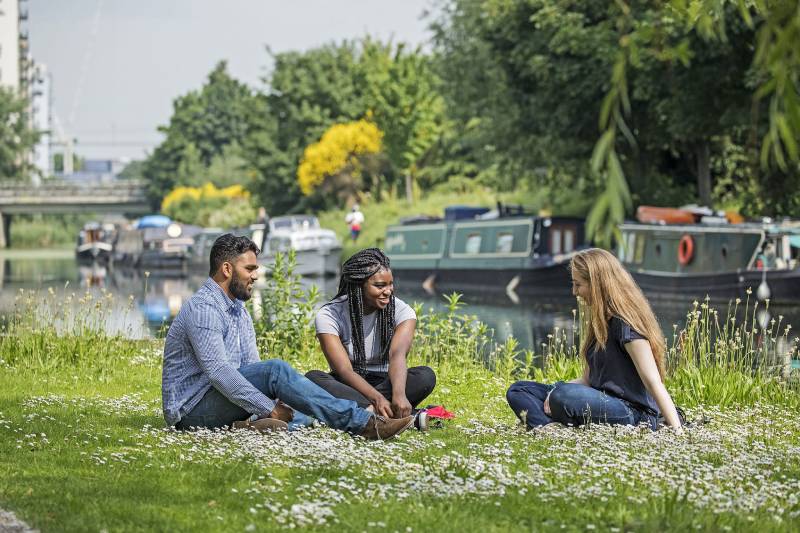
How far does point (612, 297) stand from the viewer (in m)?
7.18

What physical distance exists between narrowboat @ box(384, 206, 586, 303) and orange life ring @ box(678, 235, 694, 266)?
3.61m

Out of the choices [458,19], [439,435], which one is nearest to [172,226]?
[458,19]

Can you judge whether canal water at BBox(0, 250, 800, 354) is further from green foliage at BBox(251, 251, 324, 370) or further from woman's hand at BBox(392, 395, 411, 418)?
woman's hand at BBox(392, 395, 411, 418)

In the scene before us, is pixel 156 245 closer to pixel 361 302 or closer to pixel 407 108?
pixel 407 108

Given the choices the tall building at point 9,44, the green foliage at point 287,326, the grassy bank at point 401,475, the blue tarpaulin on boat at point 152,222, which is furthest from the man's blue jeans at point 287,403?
the tall building at point 9,44

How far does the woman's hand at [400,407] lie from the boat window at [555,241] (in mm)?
28689

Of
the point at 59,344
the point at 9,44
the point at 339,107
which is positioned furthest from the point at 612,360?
the point at 9,44

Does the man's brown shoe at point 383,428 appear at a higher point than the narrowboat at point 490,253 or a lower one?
higher

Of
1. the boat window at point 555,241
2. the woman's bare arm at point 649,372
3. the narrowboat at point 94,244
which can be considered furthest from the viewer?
the narrowboat at point 94,244

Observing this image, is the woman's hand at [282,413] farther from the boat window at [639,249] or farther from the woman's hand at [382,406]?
the boat window at [639,249]

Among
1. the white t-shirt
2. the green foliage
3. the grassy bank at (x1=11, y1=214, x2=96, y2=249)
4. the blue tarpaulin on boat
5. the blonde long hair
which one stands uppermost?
the blonde long hair

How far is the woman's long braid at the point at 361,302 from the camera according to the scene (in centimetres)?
775

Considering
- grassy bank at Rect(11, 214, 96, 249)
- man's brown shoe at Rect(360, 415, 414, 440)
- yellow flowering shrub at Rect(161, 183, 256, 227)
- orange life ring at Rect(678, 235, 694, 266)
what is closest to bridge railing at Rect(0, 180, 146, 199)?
grassy bank at Rect(11, 214, 96, 249)

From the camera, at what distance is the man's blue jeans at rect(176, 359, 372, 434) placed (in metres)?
7.27
